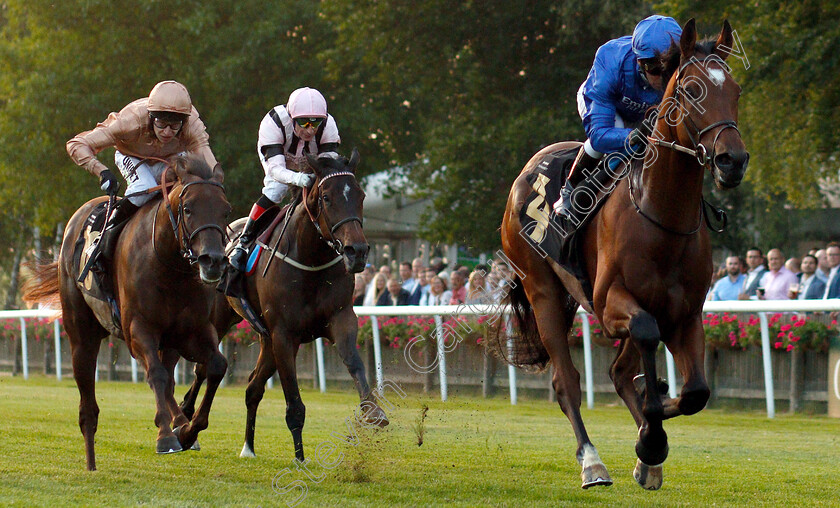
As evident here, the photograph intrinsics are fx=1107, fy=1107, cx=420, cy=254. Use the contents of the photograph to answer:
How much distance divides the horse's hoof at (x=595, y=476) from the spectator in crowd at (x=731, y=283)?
680 centimetres

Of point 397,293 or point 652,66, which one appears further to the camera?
point 397,293

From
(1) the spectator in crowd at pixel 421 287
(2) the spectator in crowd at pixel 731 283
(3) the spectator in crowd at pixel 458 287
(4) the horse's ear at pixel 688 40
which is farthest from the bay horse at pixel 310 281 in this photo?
(1) the spectator in crowd at pixel 421 287

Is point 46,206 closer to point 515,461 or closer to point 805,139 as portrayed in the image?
point 805,139

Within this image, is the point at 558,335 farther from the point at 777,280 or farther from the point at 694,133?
the point at 777,280

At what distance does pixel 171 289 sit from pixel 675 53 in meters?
3.14

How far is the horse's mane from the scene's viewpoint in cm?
490

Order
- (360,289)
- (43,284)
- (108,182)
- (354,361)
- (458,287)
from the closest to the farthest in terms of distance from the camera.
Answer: (354,361), (108,182), (43,284), (458,287), (360,289)

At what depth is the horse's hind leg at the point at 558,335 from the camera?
19.2 ft

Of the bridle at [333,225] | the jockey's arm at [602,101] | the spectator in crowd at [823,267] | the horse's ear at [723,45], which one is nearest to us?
the horse's ear at [723,45]

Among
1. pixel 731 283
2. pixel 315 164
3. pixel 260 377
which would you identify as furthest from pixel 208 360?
pixel 731 283

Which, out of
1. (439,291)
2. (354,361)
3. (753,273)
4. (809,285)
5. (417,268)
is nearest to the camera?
(354,361)

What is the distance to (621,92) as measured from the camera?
5.74 m

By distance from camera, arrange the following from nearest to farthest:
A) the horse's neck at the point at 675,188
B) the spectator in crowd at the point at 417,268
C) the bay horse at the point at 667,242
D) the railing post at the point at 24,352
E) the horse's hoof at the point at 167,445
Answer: the bay horse at the point at 667,242 → the horse's neck at the point at 675,188 → the horse's hoof at the point at 167,445 → the spectator in crowd at the point at 417,268 → the railing post at the point at 24,352

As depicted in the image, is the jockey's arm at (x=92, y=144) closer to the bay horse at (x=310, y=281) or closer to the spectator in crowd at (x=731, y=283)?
the bay horse at (x=310, y=281)
